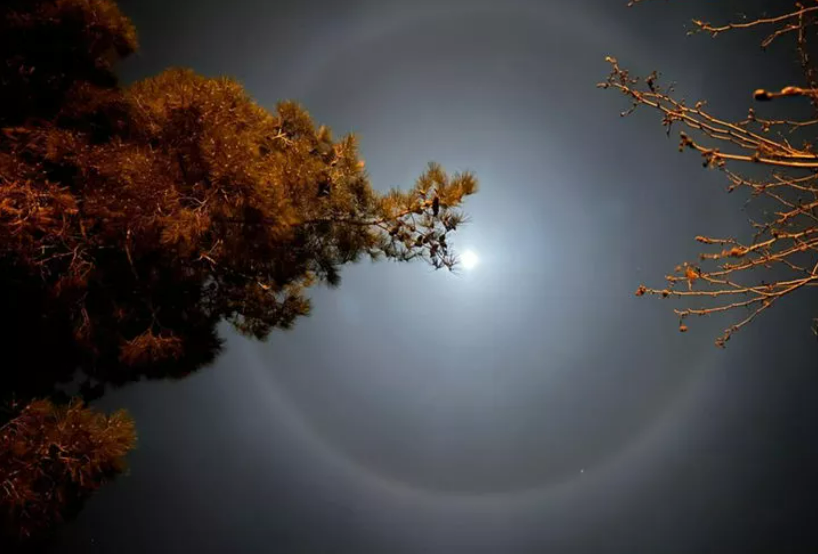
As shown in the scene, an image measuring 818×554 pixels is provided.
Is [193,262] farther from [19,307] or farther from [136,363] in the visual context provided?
[19,307]

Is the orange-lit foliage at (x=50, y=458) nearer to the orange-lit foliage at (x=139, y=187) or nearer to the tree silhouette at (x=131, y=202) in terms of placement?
the tree silhouette at (x=131, y=202)

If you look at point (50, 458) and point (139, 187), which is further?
point (139, 187)

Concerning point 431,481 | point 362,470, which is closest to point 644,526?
point 431,481

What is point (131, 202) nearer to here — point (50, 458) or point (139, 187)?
point (139, 187)

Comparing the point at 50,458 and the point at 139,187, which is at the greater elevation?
the point at 139,187

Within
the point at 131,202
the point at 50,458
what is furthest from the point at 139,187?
the point at 50,458
